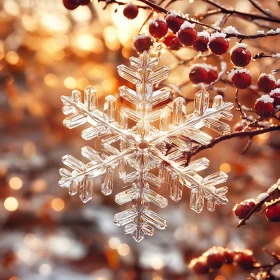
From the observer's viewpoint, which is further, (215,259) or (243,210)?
(215,259)

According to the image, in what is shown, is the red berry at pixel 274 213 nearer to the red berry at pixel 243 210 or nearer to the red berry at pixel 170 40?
the red berry at pixel 243 210

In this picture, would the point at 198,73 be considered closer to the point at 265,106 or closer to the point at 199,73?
the point at 199,73

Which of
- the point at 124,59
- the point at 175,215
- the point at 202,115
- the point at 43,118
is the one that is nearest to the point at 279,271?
the point at 202,115

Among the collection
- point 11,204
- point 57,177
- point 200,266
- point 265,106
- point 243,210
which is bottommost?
point 11,204

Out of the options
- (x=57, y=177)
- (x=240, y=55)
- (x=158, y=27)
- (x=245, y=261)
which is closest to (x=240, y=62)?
(x=240, y=55)

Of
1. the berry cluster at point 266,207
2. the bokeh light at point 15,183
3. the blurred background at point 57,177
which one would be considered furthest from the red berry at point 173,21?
the bokeh light at point 15,183

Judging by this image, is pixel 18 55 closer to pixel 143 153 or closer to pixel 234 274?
pixel 234 274
